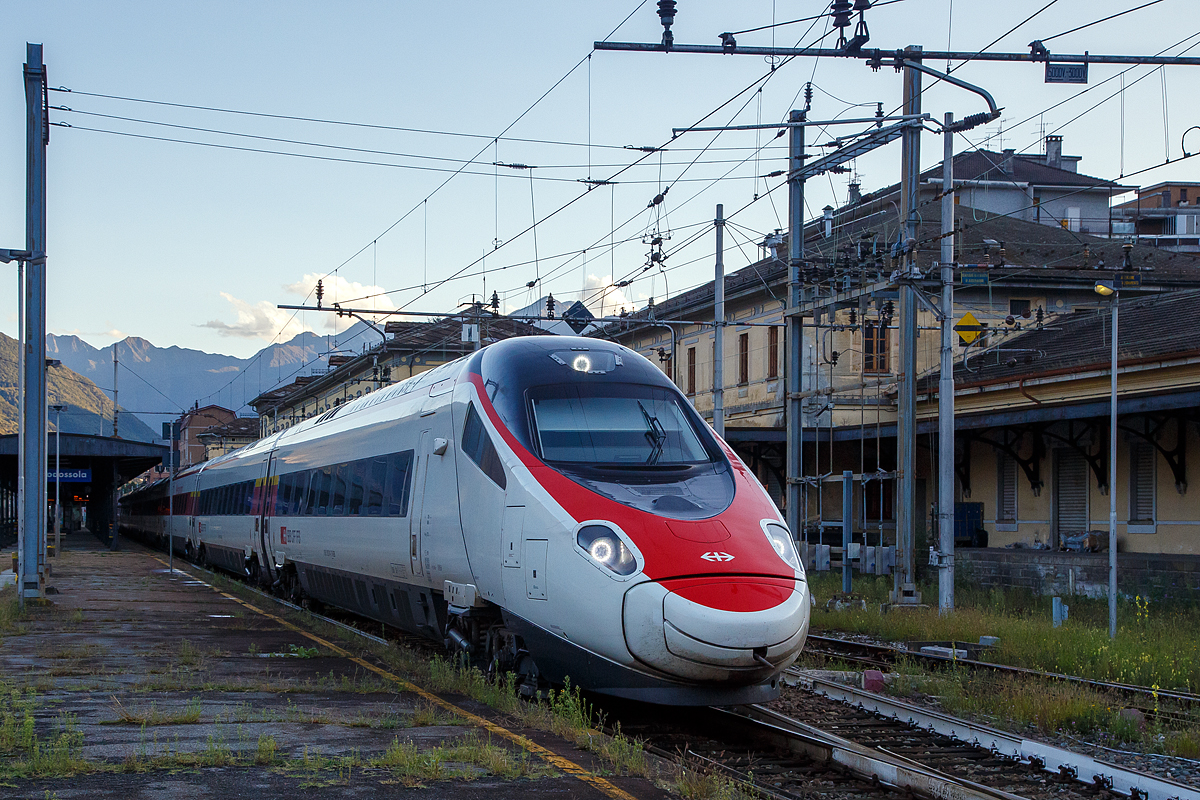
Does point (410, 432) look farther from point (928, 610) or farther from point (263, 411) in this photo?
point (263, 411)

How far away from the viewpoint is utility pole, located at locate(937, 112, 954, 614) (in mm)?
18422

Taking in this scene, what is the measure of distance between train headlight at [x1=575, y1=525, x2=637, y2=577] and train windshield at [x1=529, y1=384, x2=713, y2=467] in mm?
1094

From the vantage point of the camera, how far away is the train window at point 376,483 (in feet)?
48.1

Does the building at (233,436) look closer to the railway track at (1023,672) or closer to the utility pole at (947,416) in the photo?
the utility pole at (947,416)

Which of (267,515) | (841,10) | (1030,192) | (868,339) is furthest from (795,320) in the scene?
(1030,192)

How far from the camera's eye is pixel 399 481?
45.6 feet

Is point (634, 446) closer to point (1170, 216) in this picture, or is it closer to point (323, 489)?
point (323, 489)

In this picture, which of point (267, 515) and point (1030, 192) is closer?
point (267, 515)

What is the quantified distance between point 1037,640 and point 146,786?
422 inches

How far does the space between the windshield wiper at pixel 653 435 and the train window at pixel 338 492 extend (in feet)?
21.8

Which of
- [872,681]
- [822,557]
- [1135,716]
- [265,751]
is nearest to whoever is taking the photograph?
[265,751]

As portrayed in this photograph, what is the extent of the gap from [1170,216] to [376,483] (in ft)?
276

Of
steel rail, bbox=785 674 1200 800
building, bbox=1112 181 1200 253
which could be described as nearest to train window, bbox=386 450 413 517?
steel rail, bbox=785 674 1200 800

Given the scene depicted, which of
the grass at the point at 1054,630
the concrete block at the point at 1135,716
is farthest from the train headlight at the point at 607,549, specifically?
the grass at the point at 1054,630
